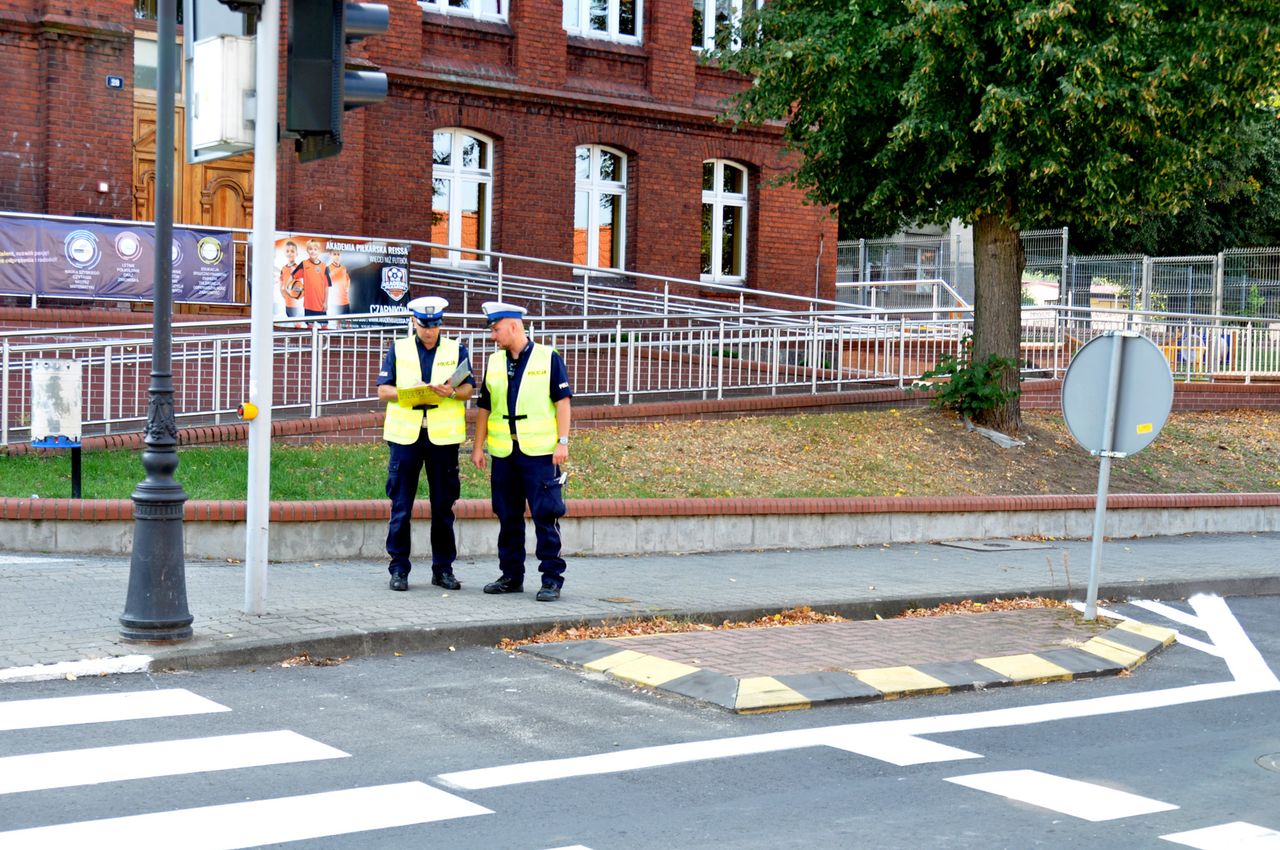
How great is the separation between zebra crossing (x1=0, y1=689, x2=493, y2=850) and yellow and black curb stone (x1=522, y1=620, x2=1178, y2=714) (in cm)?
204

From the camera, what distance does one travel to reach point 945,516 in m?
14.6

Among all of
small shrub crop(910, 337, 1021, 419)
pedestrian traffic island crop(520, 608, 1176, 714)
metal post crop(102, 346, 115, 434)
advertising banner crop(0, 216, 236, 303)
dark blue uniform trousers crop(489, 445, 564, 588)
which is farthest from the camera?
advertising banner crop(0, 216, 236, 303)

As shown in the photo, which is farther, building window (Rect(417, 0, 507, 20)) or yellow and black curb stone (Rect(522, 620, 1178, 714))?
building window (Rect(417, 0, 507, 20))

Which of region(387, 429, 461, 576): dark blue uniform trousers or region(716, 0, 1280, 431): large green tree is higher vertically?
region(716, 0, 1280, 431): large green tree

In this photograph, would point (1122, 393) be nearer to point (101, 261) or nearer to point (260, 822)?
point (260, 822)

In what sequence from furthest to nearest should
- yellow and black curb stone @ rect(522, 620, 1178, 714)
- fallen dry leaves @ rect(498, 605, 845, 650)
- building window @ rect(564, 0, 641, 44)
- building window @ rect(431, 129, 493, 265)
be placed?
building window @ rect(564, 0, 641, 44) → building window @ rect(431, 129, 493, 265) → fallen dry leaves @ rect(498, 605, 845, 650) → yellow and black curb stone @ rect(522, 620, 1178, 714)

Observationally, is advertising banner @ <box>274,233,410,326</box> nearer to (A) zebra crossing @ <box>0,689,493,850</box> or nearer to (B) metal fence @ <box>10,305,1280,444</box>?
(B) metal fence @ <box>10,305,1280,444</box>

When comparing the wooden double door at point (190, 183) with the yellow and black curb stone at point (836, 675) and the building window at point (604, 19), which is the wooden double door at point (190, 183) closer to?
the building window at point (604, 19)

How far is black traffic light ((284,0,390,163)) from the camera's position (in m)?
8.15

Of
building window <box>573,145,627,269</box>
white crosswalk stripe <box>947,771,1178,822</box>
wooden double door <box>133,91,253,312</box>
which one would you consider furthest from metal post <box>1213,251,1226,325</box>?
white crosswalk stripe <box>947,771,1178,822</box>

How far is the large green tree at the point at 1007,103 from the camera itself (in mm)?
15289

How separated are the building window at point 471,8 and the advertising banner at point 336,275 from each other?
4817mm

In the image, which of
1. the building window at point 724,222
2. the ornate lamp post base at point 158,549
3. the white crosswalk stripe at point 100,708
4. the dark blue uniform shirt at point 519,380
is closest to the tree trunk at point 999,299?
the dark blue uniform shirt at point 519,380

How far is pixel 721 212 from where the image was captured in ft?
92.3
